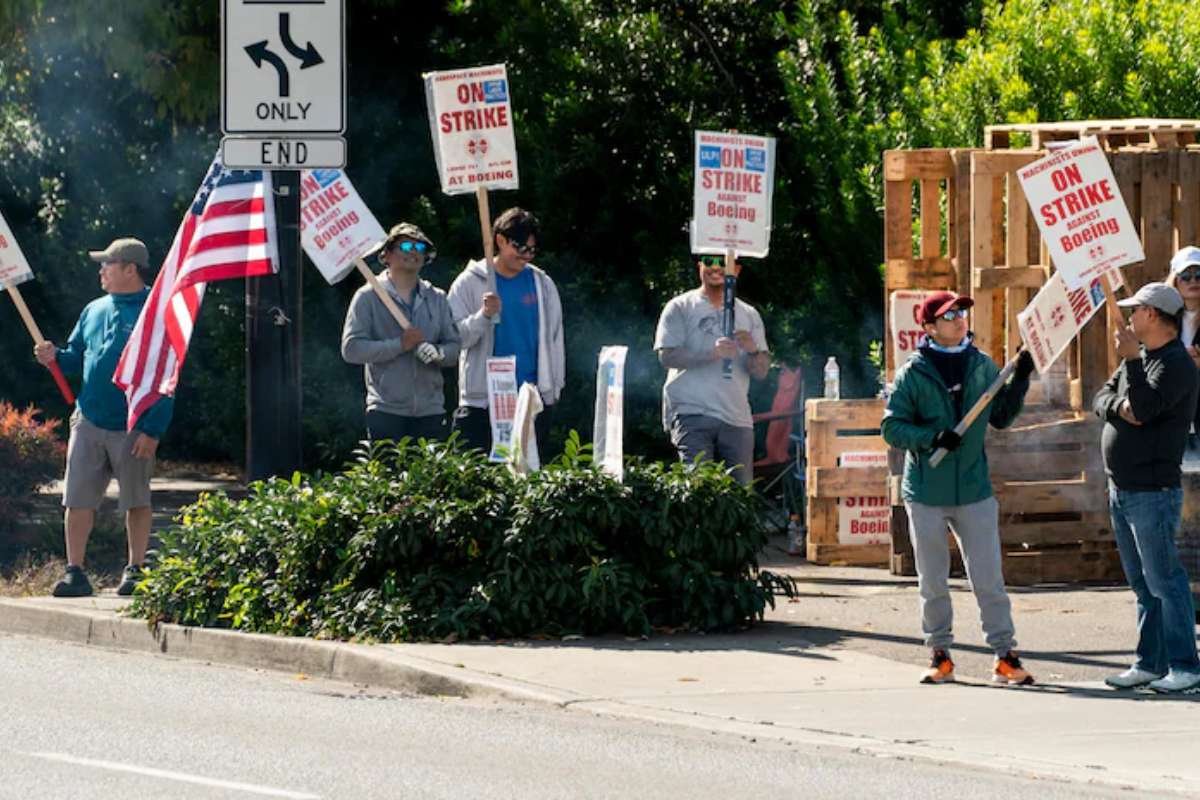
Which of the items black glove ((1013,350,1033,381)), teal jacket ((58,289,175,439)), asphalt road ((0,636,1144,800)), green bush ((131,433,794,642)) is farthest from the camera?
teal jacket ((58,289,175,439))

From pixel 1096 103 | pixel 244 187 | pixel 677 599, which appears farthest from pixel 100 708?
pixel 1096 103

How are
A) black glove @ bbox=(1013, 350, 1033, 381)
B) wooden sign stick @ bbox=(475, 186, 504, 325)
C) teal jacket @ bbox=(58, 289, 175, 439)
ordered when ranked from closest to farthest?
black glove @ bbox=(1013, 350, 1033, 381) < wooden sign stick @ bbox=(475, 186, 504, 325) < teal jacket @ bbox=(58, 289, 175, 439)

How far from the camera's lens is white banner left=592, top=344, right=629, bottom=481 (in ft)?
39.7

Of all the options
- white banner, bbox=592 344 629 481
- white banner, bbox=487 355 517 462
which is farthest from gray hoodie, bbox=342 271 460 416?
white banner, bbox=592 344 629 481

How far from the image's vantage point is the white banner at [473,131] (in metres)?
13.8

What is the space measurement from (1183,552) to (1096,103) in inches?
198

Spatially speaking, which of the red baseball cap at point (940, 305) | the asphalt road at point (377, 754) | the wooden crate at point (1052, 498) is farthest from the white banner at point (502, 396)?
the red baseball cap at point (940, 305)

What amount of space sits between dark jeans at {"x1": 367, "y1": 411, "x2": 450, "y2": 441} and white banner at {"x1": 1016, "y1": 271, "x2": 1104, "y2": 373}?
403cm

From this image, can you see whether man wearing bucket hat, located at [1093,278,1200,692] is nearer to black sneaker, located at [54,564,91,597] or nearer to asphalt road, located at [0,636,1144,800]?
asphalt road, located at [0,636,1144,800]

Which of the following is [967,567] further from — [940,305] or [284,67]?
[284,67]

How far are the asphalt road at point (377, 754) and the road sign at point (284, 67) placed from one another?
301 cm

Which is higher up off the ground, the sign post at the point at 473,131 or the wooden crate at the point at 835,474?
the sign post at the point at 473,131

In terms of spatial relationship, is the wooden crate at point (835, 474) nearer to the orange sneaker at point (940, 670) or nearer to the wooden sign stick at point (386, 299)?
the wooden sign stick at point (386, 299)

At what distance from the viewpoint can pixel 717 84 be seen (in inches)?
761
